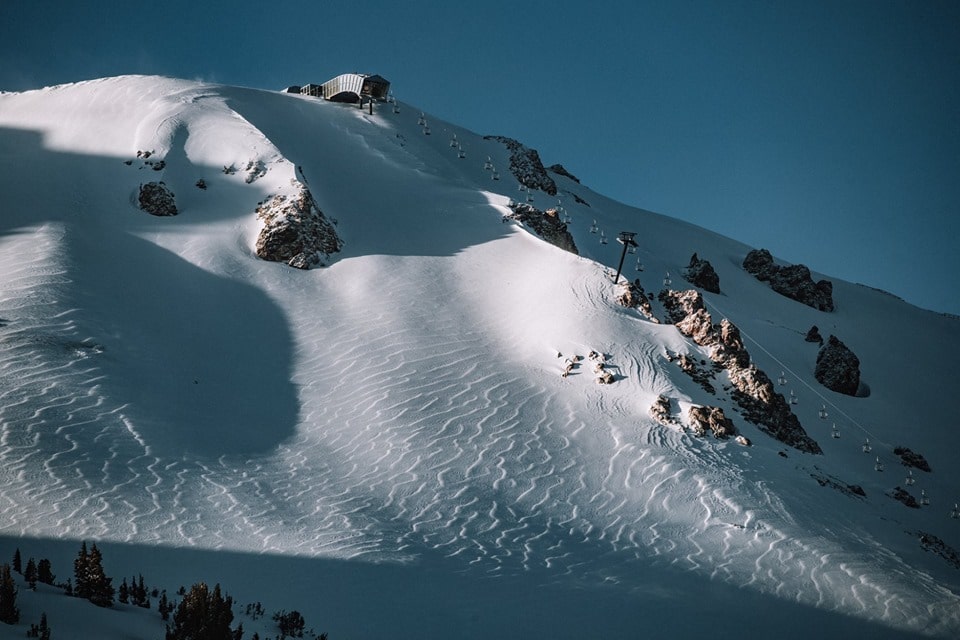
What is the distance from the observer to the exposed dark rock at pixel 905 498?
20.2 m

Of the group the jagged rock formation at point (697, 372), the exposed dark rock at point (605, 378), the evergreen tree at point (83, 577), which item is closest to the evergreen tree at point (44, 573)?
the evergreen tree at point (83, 577)

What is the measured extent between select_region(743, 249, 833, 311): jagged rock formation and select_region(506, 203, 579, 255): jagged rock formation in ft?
59.4

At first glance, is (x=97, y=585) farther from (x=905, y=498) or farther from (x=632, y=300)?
(x=905, y=498)

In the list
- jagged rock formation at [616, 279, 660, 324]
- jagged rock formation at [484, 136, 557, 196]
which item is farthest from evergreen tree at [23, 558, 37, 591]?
jagged rock formation at [484, 136, 557, 196]

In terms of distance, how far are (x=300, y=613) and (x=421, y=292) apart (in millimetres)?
17410

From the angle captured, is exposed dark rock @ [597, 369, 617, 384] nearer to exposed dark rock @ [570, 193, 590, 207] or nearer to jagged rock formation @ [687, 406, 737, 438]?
jagged rock formation @ [687, 406, 737, 438]

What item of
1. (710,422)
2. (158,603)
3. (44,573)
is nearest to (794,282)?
(710,422)

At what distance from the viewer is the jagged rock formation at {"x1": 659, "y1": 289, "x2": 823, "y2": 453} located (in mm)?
21781

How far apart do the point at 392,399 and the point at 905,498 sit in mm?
18387

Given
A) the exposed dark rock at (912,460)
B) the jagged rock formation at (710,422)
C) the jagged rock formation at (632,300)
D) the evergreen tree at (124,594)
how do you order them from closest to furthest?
the evergreen tree at (124,594)
the jagged rock formation at (710,422)
the exposed dark rock at (912,460)
the jagged rock formation at (632,300)

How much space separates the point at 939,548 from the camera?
678 inches

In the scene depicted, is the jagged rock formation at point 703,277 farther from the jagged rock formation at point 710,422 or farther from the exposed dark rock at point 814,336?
the jagged rock formation at point 710,422

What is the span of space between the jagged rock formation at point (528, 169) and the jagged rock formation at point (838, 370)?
2424 cm

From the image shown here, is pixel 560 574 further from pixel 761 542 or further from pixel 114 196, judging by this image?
pixel 114 196
